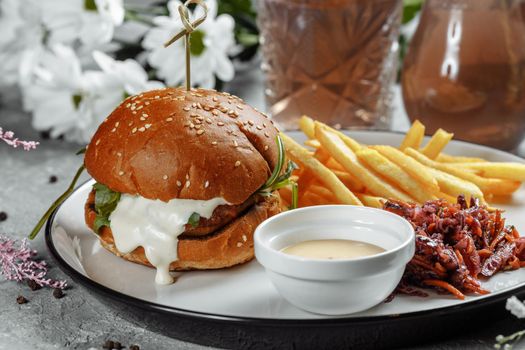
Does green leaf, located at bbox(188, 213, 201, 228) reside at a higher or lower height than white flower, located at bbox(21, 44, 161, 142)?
higher

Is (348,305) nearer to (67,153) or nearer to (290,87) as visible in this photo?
(290,87)

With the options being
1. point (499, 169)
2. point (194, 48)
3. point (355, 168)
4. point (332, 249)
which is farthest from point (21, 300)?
point (194, 48)

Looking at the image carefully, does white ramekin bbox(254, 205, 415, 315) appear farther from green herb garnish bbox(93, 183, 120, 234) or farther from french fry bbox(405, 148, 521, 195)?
french fry bbox(405, 148, 521, 195)

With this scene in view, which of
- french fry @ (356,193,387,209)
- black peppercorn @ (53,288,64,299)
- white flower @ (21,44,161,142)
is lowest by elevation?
white flower @ (21,44,161,142)

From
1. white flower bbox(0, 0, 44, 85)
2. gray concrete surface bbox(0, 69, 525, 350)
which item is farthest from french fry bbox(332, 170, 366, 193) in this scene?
white flower bbox(0, 0, 44, 85)

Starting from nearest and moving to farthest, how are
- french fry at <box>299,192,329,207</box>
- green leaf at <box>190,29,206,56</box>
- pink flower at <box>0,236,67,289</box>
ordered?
pink flower at <box>0,236,67,289</box>
french fry at <box>299,192,329,207</box>
green leaf at <box>190,29,206,56</box>

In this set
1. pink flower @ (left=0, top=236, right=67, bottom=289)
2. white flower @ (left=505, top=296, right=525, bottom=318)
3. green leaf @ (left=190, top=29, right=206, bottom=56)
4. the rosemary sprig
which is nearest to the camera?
white flower @ (left=505, top=296, right=525, bottom=318)

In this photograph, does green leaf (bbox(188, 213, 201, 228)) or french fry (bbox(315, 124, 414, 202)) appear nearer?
green leaf (bbox(188, 213, 201, 228))

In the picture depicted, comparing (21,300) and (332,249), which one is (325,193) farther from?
(21,300)
